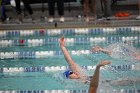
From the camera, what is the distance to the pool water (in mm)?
5562

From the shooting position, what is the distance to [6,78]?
235 inches

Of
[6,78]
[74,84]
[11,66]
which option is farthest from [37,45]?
[74,84]

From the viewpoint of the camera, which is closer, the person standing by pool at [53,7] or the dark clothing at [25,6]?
the person standing by pool at [53,7]

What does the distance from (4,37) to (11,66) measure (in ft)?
7.48

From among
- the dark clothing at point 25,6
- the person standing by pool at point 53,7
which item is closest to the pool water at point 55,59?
the person standing by pool at point 53,7

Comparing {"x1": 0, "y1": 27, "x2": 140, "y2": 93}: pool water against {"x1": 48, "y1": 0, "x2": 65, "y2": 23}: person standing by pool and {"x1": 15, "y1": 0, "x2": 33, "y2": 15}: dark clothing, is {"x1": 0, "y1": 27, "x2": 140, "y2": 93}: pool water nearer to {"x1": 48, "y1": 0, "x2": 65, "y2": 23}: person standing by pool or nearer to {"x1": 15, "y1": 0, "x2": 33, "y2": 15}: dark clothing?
{"x1": 48, "y1": 0, "x2": 65, "y2": 23}: person standing by pool

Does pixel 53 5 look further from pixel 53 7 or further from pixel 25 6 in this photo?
pixel 25 6

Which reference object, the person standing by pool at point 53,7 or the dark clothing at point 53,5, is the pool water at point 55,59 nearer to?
the person standing by pool at point 53,7

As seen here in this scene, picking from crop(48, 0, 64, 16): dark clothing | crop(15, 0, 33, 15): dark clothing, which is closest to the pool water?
crop(48, 0, 64, 16): dark clothing

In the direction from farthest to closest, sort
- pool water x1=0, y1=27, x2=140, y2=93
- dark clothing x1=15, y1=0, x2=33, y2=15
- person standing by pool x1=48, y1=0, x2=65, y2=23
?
Result: dark clothing x1=15, y1=0, x2=33, y2=15
person standing by pool x1=48, y1=0, x2=65, y2=23
pool water x1=0, y1=27, x2=140, y2=93

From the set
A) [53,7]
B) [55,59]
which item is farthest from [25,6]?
[55,59]

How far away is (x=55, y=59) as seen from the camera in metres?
6.91

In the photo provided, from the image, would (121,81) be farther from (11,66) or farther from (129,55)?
(11,66)

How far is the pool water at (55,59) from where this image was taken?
5562mm
